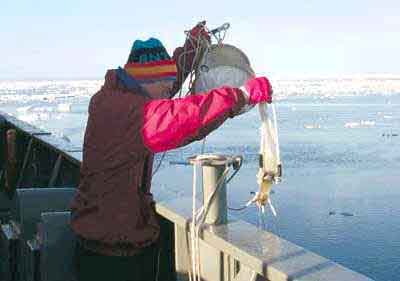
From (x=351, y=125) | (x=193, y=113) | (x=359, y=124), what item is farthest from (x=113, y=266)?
(x=351, y=125)

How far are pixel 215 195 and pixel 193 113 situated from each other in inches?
17.3

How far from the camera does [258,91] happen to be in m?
2.17

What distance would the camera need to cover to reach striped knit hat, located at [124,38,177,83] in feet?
7.84

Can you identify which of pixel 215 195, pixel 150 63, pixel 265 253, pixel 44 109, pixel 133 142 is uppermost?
pixel 150 63

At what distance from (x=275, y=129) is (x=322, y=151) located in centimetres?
8183

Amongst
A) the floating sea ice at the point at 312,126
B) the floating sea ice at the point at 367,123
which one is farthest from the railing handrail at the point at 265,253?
the floating sea ice at the point at 367,123

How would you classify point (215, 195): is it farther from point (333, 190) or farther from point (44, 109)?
point (44, 109)

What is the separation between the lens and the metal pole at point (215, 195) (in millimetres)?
2346

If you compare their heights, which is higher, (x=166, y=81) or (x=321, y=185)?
(x=166, y=81)

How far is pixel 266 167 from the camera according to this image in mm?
2215

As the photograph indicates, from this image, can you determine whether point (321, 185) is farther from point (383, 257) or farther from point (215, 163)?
point (215, 163)

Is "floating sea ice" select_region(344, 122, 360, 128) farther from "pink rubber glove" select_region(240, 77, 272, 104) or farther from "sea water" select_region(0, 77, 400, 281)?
"pink rubber glove" select_region(240, 77, 272, 104)

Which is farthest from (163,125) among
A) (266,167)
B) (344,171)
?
(344,171)

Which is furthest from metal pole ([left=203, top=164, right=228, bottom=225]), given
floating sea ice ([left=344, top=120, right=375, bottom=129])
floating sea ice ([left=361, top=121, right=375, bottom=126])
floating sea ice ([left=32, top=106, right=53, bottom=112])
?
floating sea ice ([left=32, top=106, right=53, bottom=112])
